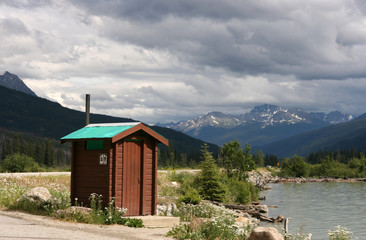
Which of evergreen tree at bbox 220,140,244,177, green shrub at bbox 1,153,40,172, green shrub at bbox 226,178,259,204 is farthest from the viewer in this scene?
evergreen tree at bbox 220,140,244,177

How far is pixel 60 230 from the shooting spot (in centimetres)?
1605

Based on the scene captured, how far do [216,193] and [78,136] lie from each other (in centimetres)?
1873

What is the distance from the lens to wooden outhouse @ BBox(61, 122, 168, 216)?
61.6 ft

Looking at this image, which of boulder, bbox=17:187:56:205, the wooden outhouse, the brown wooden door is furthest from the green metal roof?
boulder, bbox=17:187:56:205

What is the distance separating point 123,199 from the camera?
1889cm

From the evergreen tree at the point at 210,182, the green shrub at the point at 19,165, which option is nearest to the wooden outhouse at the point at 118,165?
the evergreen tree at the point at 210,182

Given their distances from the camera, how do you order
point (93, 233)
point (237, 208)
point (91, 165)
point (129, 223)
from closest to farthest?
point (93, 233)
point (129, 223)
point (91, 165)
point (237, 208)

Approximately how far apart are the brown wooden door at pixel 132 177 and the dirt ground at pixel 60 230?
5.20 feet

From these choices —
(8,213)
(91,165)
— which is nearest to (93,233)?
(91,165)

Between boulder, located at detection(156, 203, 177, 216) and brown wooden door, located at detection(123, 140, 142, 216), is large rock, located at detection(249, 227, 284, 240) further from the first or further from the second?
boulder, located at detection(156, 203, 177, 216)

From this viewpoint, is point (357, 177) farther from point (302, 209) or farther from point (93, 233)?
point (93, 233)

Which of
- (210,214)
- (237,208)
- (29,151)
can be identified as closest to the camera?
(210,214)

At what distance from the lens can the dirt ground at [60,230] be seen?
14.7m

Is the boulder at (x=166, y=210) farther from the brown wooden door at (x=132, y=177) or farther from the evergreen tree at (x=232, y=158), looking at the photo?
the evergreen tree at (x=232, y=158)
